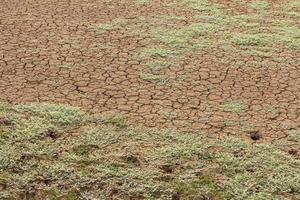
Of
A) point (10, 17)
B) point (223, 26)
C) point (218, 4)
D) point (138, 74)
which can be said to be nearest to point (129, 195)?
point (138, 74)

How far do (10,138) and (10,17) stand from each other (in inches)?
147

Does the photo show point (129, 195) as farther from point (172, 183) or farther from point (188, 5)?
point (188, 5)

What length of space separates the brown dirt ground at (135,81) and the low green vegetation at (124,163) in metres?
0.27

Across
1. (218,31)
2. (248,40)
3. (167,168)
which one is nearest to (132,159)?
(167,168)

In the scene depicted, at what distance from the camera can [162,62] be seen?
6730 mm

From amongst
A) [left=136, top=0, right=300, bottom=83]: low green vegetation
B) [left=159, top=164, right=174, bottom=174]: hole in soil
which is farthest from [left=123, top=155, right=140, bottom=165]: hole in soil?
[left=136, top=0, right=300, bottom=83]: low green vegetation

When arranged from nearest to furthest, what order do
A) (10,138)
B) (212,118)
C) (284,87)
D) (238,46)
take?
(10,138)
(212,118)
(284,87)
(238,46)

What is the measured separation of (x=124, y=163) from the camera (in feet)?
15.4

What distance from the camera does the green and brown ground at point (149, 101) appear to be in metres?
4.50

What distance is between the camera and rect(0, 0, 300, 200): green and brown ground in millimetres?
4504

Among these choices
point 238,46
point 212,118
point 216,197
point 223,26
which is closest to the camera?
point 216,197

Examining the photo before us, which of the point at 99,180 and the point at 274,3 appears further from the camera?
the point at 274,3

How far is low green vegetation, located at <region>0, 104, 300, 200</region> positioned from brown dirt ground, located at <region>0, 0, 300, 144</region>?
0.27m

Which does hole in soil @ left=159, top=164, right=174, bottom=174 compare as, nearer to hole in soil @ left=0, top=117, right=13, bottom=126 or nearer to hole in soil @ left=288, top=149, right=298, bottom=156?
hole in soil @ left=288, top=149, right=298, bottom=156
